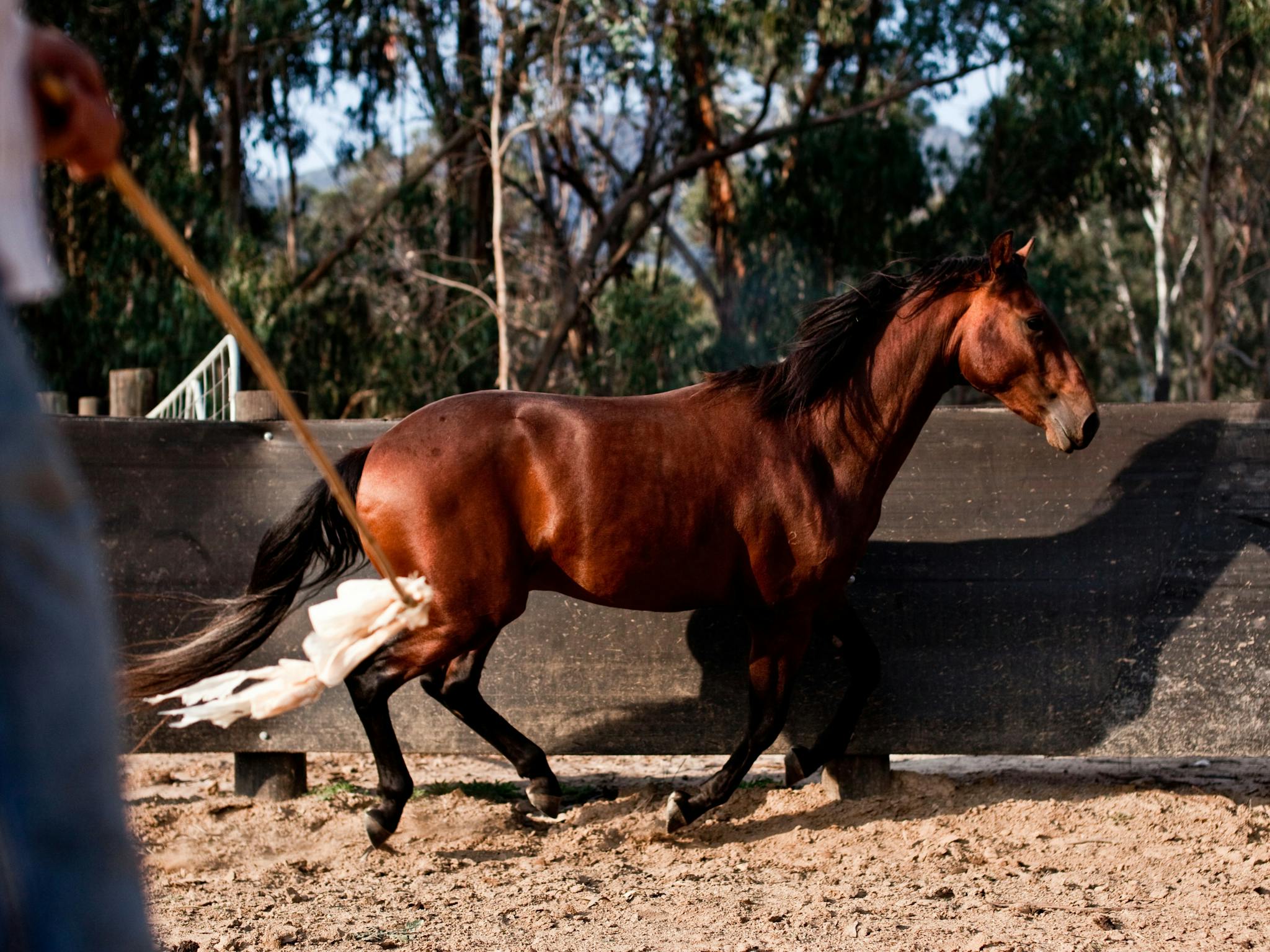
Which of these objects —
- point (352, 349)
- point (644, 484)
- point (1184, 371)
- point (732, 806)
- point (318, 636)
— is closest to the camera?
point (318, 636)

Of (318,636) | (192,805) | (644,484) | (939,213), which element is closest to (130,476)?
(192,805)

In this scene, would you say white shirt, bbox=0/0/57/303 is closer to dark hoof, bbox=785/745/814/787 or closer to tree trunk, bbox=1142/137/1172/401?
dark hoof, bbox=785/745/814/787

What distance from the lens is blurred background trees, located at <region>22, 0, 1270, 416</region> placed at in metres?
16.4

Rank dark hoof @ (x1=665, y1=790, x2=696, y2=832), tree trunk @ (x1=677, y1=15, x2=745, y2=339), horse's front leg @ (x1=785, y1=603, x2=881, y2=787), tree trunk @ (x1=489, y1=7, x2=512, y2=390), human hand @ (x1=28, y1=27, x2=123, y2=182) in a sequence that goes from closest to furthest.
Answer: human hand @ (x1=28, y1=27, x2=123, y2=182) → dark hoof @ (x1=665, y1=790, x2=696, y2=832) → horse's front leg @ (x1=785, y1=603, x2=881, y2=787) → tree trunk @ (x1=489, y1=7, x2=512, y2=390) → tree trunk @ (x1=677, y1=15, x2=745, y2=339)

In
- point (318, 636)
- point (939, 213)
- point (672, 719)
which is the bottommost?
point (672, 719)

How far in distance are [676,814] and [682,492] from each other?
3.99ft

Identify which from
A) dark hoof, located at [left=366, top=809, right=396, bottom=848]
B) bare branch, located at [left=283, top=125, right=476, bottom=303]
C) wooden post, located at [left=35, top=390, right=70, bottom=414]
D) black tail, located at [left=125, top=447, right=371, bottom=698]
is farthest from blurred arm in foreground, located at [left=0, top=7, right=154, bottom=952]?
bare branch, located at [left=283, top=125, right=476, bottom=303]

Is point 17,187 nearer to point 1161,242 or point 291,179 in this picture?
point 291,179

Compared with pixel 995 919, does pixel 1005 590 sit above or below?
above

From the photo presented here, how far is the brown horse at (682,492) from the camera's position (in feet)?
13.8

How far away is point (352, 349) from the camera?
1770 centimetres

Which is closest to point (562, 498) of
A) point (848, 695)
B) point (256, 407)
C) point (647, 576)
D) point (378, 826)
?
point (647, 576)

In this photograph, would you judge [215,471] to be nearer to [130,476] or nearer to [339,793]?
[130,476]

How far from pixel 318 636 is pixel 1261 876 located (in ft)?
10.4
